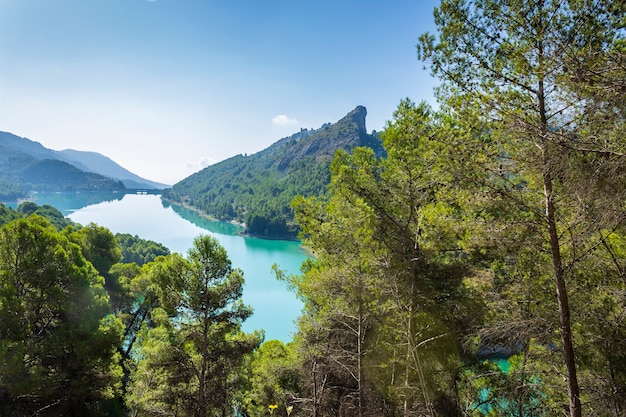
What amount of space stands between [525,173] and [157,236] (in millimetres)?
70991

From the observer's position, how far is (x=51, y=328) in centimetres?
794

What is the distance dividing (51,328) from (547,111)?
33.3ft

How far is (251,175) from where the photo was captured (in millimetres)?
149625

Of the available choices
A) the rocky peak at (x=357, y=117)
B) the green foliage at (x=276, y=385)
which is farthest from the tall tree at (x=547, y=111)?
the rocky peak at (x=357, y=117)

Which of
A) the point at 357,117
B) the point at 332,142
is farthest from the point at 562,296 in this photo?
the point at 357,117

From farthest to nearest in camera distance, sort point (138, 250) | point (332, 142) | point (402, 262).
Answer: point (332, 142) → point (138, 250) → point (402, 262)

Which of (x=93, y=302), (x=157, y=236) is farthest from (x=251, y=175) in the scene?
(x=93, y=302)

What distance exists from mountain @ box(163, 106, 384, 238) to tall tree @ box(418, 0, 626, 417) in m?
55.4

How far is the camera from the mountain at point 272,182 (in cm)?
7394

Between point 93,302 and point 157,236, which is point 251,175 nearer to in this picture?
point 157,236

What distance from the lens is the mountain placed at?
2911 inches

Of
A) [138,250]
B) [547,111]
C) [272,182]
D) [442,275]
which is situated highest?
[272,182]

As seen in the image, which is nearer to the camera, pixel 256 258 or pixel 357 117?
pixel 256 258

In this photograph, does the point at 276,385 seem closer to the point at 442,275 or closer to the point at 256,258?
the point at 442,275
